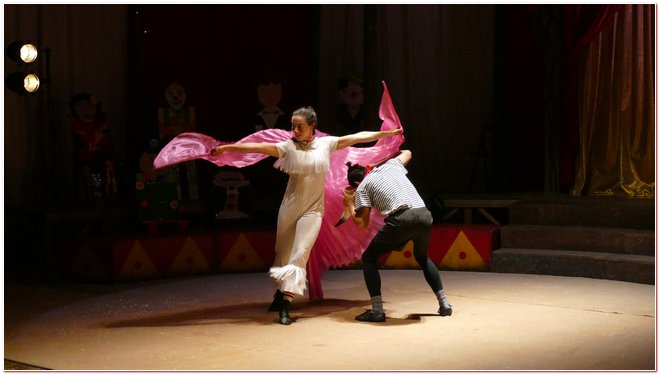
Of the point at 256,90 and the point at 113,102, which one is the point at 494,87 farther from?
the point at 113,102

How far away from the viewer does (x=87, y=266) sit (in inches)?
375

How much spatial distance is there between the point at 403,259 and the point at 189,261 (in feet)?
6.53

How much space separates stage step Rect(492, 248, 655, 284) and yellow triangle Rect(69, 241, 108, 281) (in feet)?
11.6

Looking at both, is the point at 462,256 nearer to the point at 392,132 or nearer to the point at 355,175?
the point at 392,132

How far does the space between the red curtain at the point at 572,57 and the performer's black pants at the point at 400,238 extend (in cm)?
488

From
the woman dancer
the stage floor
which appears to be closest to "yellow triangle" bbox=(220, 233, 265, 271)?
the stage floor

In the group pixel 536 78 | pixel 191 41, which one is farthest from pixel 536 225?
pixel 191 41

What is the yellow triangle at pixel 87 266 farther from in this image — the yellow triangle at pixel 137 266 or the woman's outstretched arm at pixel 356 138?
the woman's outstretched arm at pixel 356 138

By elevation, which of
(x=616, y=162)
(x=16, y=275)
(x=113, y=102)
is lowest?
(x=16, y=275)

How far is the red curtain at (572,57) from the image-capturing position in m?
11.4

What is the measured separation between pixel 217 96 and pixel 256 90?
661 millimetres

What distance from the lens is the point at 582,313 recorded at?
305 inches

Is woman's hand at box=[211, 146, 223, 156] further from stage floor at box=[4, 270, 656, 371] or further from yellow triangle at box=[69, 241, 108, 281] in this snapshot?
yellow triangle at box=[69, 241, 108, 281]

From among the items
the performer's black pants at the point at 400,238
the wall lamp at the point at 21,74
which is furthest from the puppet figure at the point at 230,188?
the performer's black pants at the point at 400,238
